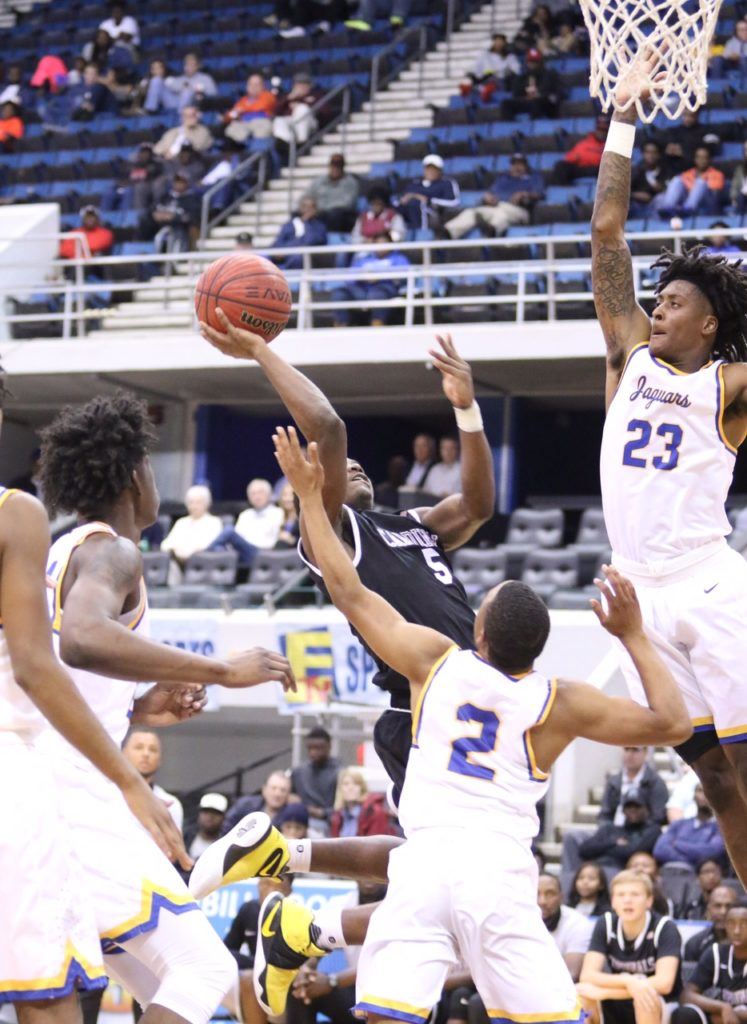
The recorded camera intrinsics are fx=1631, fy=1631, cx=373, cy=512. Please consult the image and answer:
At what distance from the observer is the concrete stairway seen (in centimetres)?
1886

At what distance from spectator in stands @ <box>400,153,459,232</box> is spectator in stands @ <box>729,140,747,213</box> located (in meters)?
2.96

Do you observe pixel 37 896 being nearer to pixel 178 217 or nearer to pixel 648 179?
pixel 648 179

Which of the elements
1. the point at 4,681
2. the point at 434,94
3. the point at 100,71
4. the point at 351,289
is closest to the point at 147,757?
the point at 4,681

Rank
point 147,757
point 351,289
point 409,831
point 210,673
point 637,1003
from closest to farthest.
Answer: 1. point 210,673
2. point 409,831
3. point 637,1003
4. point 147,757
5. point 351,289

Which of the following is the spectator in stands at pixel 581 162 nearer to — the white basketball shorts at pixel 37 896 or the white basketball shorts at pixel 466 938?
the white basketball shorts at pixel 466 938

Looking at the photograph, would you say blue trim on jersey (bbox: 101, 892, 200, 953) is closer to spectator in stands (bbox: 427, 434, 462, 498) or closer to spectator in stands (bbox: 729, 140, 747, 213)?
spectator in stands (bbox: 427, 434, 462, 498)

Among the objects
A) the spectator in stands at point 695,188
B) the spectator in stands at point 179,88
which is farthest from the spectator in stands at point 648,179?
the spectator in stands at point 179,88

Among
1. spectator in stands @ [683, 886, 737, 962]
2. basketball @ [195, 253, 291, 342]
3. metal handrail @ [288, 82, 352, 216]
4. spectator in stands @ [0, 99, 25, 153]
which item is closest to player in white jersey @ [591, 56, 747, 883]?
basketball @ [195, 253, 291, 342]

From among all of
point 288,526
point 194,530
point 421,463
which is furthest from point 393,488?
point 194,530

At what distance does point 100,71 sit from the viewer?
23016 millimetres

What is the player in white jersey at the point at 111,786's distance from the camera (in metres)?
4.47

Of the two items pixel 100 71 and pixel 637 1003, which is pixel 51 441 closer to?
pixel 637 1003

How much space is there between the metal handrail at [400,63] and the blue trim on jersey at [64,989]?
1758 cm

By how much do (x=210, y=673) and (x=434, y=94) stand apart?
1744 centimetres
